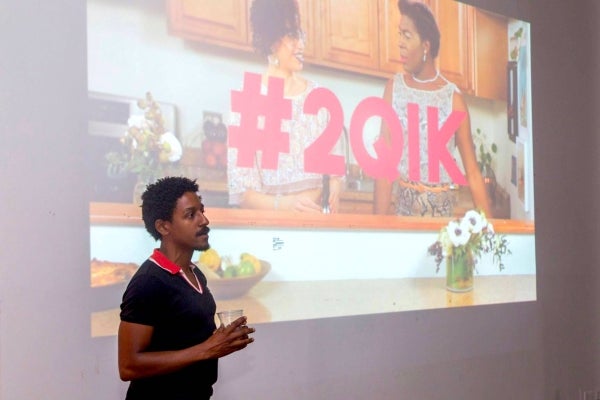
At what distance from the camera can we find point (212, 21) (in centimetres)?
219

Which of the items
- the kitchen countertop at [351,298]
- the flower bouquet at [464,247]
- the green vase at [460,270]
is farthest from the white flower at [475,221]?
the kitchen countertop at [351,298]

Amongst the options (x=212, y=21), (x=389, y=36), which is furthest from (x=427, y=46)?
(x=212, y=21)

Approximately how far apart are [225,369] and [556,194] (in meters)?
Answer: 2.06

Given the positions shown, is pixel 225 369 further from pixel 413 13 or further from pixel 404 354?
pixel 413 13

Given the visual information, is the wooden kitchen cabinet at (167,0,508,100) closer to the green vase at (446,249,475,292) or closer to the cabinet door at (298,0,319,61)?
the cabinet door at (298,0,319,61)

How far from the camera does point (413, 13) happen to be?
283 centimetres

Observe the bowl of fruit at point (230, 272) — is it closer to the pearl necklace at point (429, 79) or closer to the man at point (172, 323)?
the man at point (172, 323)

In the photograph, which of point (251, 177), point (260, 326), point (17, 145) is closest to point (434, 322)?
point (260, 326)

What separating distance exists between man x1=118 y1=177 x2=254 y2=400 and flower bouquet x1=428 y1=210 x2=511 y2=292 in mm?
1513

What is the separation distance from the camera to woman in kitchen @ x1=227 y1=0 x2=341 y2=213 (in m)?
2.27

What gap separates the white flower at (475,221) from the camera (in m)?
2.96

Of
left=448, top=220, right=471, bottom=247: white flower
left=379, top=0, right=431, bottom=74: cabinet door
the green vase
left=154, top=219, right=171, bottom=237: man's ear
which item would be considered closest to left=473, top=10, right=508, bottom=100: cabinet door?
left=379, top=0, right=431, bottom=74: cabinet door

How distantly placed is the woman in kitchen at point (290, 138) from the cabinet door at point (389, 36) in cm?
42

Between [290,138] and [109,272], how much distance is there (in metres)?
0.83
